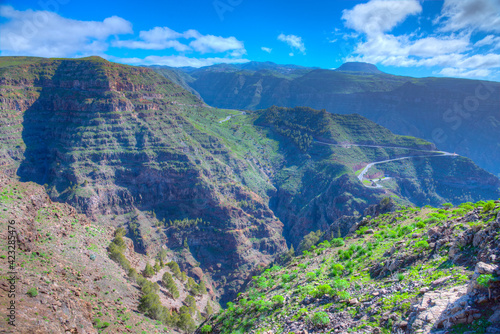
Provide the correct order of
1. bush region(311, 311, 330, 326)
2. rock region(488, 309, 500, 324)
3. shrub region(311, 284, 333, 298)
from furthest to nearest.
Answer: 1. shrub region(311, 284, 333, 298)
2. bush region(311, 311, 330, 326)
3. rock region(488, 309, 500, 324)

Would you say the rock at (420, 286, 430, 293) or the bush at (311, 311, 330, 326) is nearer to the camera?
the rock at (420, 286, 430, 293)

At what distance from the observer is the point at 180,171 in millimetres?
107312

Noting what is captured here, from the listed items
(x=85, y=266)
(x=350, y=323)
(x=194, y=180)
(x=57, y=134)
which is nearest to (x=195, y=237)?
(x=194, y=180)

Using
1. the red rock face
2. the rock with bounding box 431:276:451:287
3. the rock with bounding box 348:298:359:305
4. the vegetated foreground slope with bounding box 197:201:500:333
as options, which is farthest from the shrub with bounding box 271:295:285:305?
the red rock face

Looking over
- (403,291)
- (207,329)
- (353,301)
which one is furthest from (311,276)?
(207,329)

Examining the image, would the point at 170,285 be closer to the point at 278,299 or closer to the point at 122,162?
the point at 278,299

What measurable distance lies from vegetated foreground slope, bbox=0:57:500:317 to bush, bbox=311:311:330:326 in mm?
76989

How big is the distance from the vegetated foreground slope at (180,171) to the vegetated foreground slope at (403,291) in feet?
231

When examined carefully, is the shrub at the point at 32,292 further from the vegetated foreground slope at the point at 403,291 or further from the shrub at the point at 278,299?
the shrub at the point at 278,299

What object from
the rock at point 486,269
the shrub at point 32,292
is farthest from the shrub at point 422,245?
the shrub at point 32,292

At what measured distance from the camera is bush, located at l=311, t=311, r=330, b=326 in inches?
558

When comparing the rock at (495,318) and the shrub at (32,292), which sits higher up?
the rock at (495,318)

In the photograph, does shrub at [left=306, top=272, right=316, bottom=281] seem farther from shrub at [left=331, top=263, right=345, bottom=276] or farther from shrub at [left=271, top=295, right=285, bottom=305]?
shrub at [left=271, top=295, right=285, bottom=305]

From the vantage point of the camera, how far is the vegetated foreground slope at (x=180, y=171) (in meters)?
96.0
